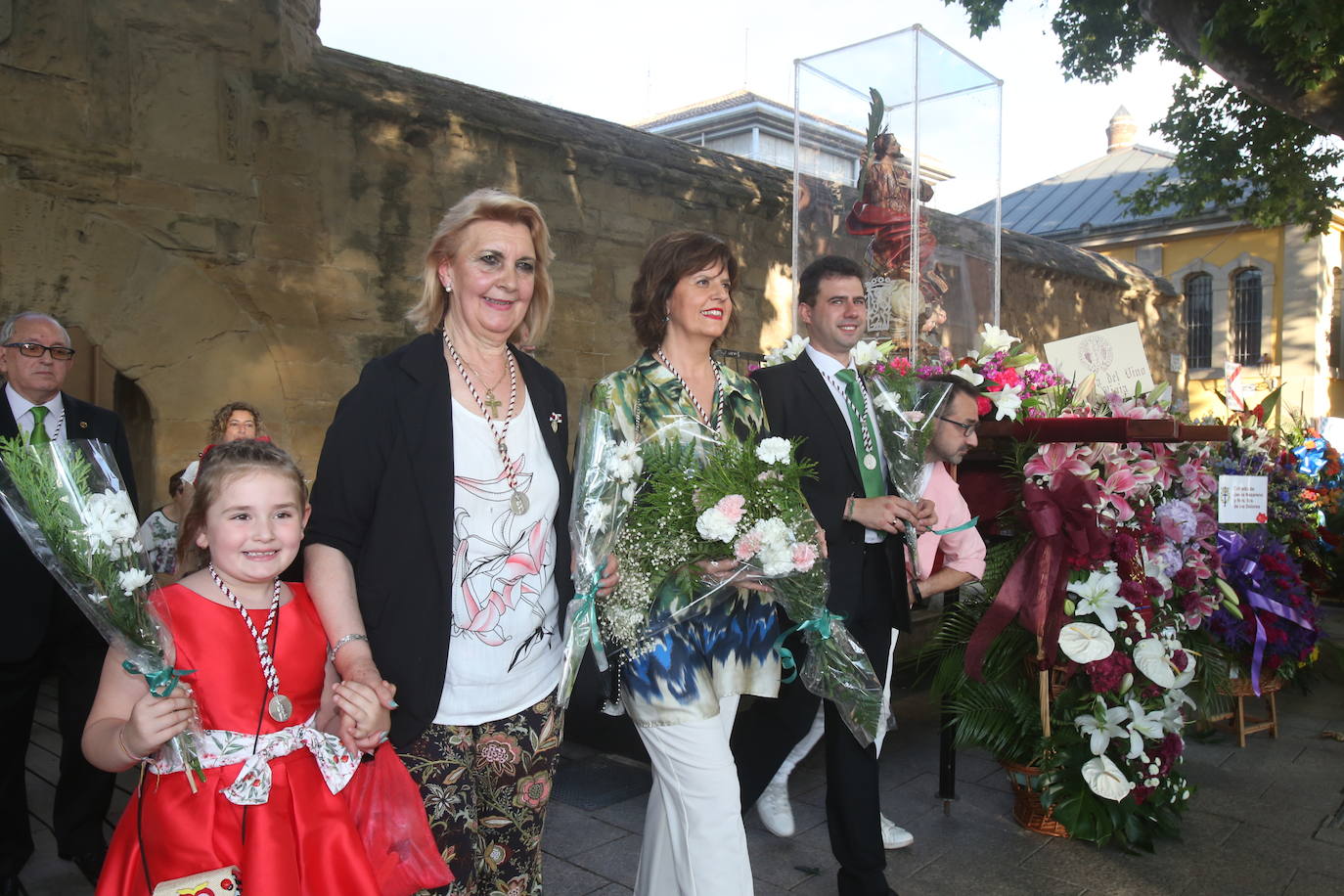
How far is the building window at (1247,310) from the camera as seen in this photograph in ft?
92.7

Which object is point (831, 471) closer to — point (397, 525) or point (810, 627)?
point (810, 627)

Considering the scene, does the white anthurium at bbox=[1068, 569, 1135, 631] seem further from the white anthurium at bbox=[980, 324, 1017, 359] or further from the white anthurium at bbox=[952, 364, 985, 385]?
the white anthurium at bbox=[980, 324, 1017, 359]

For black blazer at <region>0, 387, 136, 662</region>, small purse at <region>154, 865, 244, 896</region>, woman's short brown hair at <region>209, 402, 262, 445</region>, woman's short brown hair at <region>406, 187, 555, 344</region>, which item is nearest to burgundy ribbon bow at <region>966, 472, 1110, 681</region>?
woman's short brown hair at <region>406, 187, 555, 344</region>

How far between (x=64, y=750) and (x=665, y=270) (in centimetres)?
285

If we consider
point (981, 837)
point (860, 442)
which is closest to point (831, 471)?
point (860, 442)

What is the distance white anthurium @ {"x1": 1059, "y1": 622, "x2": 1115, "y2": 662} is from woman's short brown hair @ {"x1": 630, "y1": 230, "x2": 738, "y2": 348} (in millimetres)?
1920

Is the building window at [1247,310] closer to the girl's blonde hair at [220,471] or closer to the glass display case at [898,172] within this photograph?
the glass display case at [898,172]

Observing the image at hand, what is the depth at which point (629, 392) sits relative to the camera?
2822 millimetres

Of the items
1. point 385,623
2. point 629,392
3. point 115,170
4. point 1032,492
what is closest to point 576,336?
point 115,170

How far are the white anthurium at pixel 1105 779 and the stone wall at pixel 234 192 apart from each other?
16.8 feet

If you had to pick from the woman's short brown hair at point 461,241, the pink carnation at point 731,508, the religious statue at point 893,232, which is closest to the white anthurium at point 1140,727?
the pink carnation at point 731,508

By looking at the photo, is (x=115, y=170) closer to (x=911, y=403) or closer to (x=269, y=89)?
(x=269, y=89)

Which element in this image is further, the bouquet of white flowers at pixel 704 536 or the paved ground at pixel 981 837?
the paved ground at pixel 981 837

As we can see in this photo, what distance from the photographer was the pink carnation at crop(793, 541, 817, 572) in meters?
2.56
